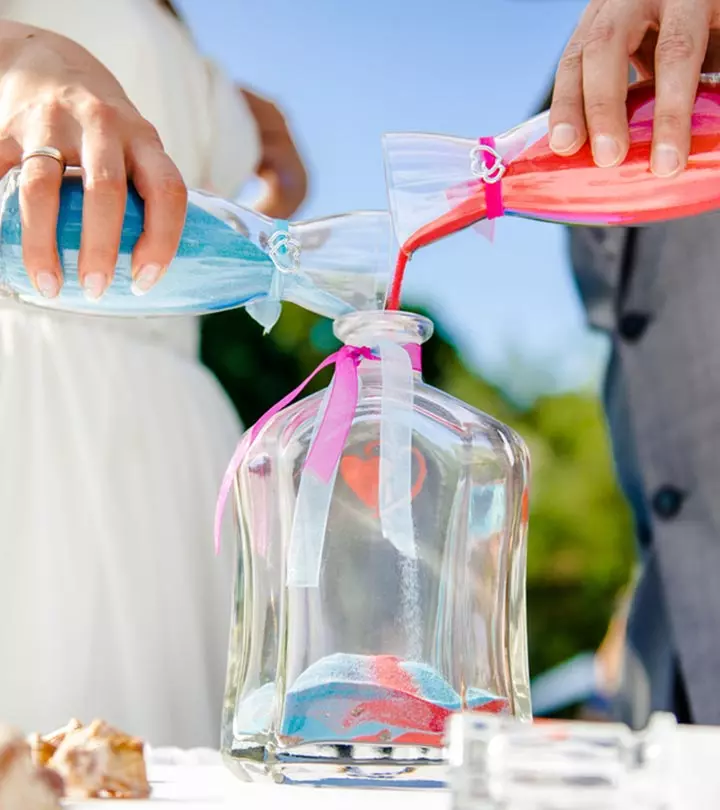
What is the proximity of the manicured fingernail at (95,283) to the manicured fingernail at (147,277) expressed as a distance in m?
0.02

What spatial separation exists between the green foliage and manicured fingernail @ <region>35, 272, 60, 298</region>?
5391 millimetres

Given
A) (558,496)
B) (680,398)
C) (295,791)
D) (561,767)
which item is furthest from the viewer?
(558,496)

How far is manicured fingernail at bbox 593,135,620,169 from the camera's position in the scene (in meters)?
0.55

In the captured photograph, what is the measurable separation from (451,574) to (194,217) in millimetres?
224

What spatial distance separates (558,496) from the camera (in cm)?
883

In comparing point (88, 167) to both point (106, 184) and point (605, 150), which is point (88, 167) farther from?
point (605, 150)

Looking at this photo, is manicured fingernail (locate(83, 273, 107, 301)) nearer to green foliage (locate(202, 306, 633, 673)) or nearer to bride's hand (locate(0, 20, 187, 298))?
bride's hand (locate(0, 20, 187, 298))

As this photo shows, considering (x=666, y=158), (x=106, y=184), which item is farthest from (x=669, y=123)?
(x=106, y=184)

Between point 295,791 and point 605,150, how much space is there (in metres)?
A: 0.34

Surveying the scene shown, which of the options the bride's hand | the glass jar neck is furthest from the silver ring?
the glass jar neck

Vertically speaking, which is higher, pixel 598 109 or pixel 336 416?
pixel 598 109

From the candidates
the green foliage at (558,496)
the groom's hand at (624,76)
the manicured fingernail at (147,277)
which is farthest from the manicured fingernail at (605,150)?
the green foliage at (558,496)

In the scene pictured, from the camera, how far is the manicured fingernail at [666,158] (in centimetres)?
55

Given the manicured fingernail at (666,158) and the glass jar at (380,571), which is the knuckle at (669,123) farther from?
the glass jar at (380,571)
